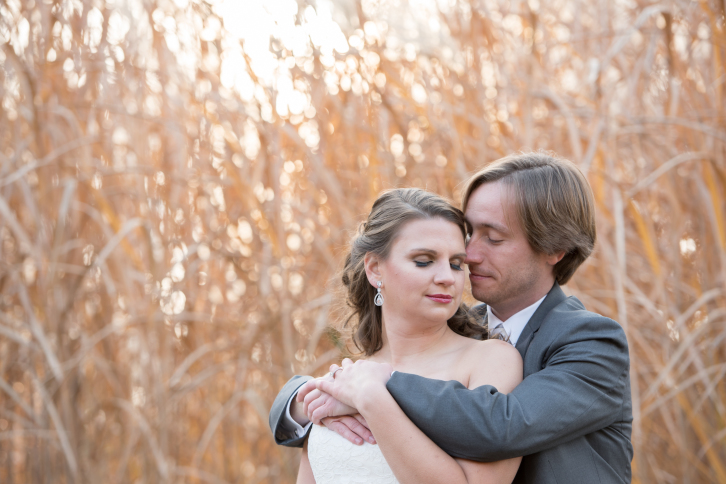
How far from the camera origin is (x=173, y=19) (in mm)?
2900

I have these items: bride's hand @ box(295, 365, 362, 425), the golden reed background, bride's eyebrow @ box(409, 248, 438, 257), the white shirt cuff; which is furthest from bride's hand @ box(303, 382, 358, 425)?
the golden reed background

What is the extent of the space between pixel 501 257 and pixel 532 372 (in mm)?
279

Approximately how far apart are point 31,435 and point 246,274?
102 centimetres

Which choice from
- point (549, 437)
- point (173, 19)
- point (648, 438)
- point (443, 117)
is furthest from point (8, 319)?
point (648, 438)

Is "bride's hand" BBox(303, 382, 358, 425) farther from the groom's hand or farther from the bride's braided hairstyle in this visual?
the bride's braided hairstyle

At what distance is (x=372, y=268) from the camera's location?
1707 millimetres

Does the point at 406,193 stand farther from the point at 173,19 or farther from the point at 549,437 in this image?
the point at 173,19

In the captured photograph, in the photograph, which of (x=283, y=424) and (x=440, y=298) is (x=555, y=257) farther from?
(x=283, y=424)

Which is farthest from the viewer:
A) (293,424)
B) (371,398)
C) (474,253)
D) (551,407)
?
(293,424)

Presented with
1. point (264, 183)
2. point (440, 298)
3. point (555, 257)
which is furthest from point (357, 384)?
point (264, 183)

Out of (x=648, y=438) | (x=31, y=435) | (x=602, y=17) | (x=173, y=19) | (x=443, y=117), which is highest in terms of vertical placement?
(x=173, y=19)

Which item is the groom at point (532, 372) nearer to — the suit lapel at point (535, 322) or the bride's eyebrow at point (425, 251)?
the suit lapel at point (535, 322)

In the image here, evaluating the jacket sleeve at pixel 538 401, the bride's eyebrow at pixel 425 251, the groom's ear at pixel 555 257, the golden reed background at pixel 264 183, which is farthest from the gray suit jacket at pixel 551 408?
the golden reed background at pixel 264 183

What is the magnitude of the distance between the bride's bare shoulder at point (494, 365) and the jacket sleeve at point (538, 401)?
0.06 metres
